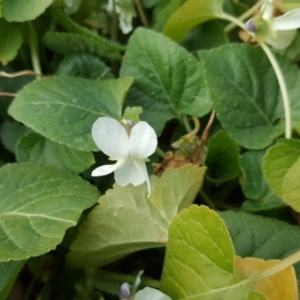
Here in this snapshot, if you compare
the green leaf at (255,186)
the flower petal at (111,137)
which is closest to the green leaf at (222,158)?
the green leaf at (255,186)

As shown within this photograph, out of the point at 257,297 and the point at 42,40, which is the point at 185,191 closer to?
the point at 257,297

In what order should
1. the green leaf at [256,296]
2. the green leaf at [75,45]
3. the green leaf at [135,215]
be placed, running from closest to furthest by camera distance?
the green leaf at [256,296], the green leaf at [135,215], the green leaf at [75,45]

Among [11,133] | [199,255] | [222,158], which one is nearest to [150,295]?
[199,255]

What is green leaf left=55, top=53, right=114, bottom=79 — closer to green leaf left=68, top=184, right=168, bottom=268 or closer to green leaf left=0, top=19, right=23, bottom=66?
green leaf left=0, top=19, right=23, bottom=66

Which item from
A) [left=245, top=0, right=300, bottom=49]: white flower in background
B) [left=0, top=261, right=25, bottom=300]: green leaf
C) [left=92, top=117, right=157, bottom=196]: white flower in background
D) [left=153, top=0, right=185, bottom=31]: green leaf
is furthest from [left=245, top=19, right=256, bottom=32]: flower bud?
[left=0, top=261, right=25, bottom=300]: green leaf

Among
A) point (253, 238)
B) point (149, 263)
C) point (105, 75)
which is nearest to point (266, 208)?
point (253, 238)

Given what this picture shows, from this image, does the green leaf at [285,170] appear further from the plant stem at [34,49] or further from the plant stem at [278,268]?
the plant stem at [34,49]
